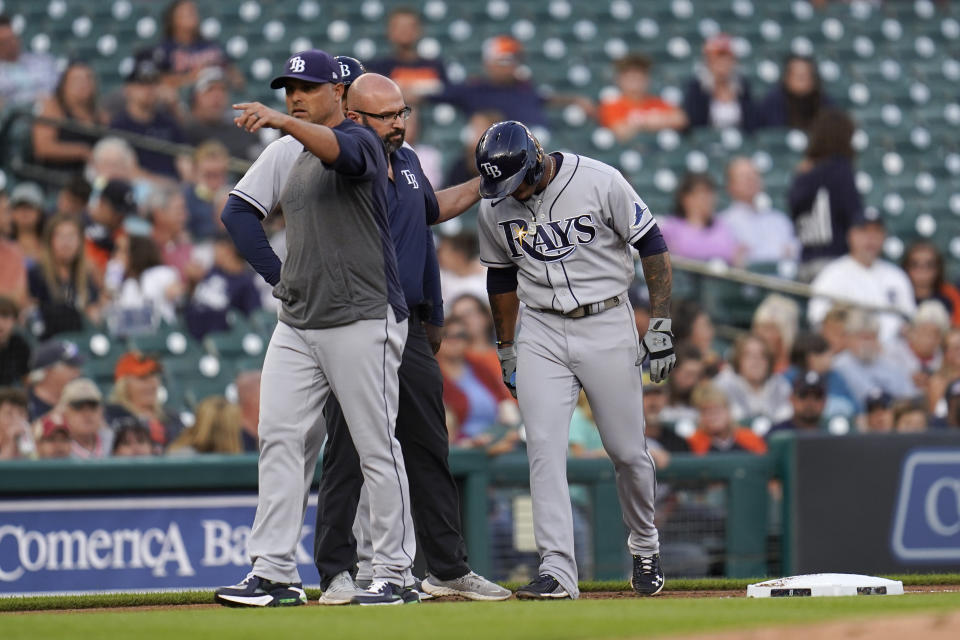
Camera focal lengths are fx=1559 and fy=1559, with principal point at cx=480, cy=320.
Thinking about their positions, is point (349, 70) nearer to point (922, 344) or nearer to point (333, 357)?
point (333, 357)

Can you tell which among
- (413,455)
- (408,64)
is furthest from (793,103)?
(413,455)

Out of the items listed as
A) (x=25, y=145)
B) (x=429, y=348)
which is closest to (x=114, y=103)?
(x=25, y=145)

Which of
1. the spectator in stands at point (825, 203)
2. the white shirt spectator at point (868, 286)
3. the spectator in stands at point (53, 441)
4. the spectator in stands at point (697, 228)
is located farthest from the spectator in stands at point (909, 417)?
the spectator in stands at point (53, 441)

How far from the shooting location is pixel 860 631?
3.40m

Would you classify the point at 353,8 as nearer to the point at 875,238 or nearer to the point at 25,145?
the point at 25,145

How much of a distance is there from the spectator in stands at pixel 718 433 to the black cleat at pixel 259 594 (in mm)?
3239

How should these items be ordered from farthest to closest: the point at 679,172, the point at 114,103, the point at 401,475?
1. the point at 679,172
2. the point at 114,103
3. the point at 401,475

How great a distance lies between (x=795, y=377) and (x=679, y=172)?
3111 mm

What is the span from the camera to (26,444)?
23.2 ft

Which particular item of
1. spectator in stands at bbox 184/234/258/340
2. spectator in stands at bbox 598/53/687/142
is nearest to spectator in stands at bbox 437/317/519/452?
spectator in stands at bbox 184/234/258/340

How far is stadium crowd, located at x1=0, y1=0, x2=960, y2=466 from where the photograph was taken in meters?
7.59

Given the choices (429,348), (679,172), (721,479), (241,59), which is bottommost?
(721,479)

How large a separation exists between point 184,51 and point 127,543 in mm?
5888

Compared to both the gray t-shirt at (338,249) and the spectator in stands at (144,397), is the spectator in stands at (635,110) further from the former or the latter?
the gray t-shirt at (338,249)
